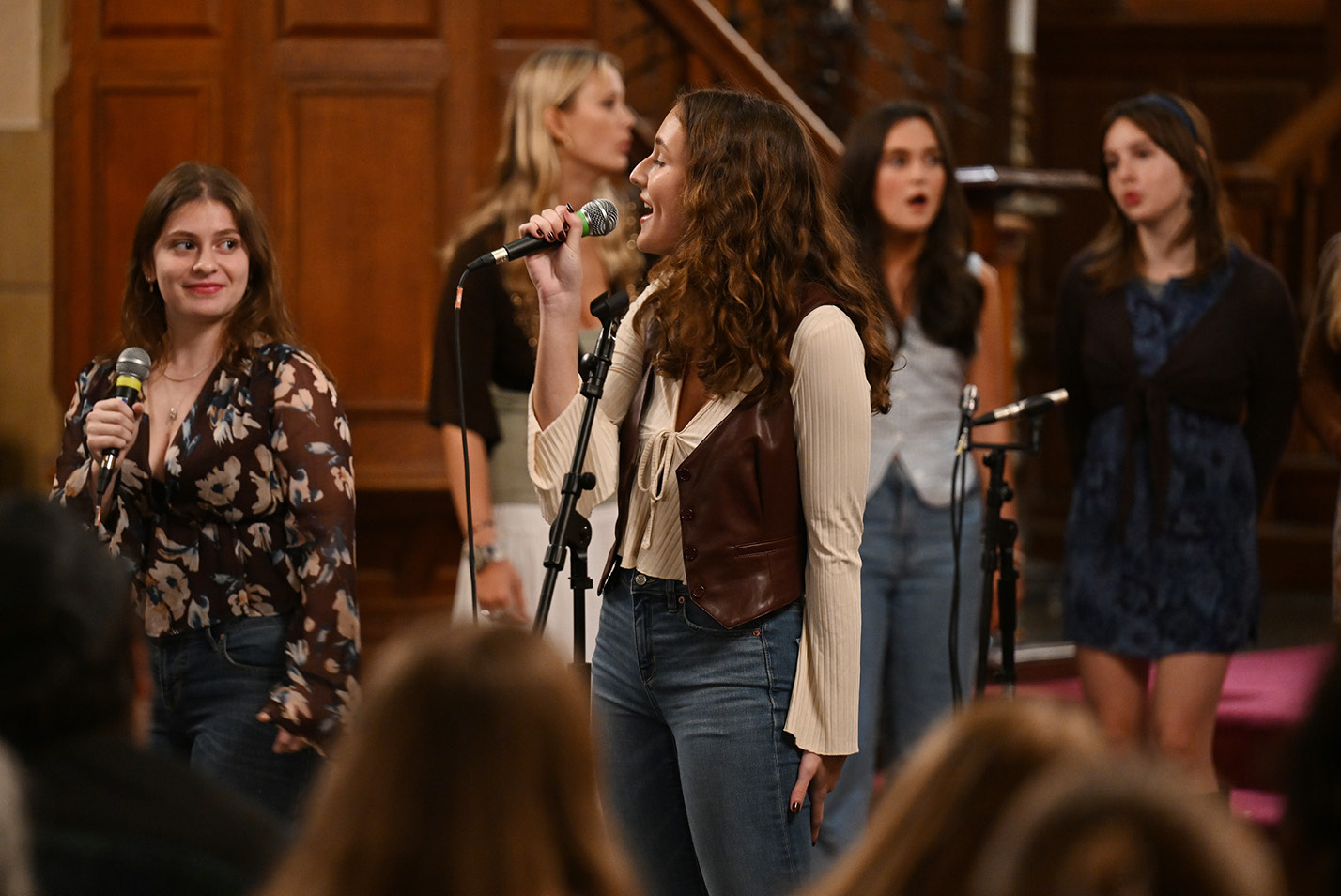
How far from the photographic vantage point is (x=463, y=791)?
42.6 inches

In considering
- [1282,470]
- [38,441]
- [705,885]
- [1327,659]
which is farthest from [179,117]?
[1282,470]

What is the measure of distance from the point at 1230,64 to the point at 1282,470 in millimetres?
2100

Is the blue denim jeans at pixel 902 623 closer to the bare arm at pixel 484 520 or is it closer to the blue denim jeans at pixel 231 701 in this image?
the bare arm at pixel 484 520

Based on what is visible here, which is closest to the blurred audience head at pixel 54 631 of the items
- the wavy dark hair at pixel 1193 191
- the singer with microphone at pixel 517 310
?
the singer with microphone at pixel 517 310

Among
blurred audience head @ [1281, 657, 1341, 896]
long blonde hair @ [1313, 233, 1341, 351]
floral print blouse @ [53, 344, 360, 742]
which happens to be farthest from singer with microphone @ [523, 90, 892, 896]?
long blonde hair @ [1313, 233, 1341, 351]

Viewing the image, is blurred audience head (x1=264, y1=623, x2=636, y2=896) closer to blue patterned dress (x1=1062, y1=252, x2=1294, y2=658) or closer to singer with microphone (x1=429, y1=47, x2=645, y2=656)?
singer with microphone (x1=429, y1=47, x2=645, y2=656)

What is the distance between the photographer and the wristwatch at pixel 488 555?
3.47 meters

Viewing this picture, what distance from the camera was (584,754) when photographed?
1115 mm

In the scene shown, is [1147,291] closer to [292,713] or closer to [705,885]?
[705,885]

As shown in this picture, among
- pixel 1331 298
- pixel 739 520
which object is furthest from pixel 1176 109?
pixel 739 520

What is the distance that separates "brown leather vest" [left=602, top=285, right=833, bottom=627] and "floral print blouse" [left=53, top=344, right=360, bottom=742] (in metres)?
0.72

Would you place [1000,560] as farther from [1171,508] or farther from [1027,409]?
[1171,508]

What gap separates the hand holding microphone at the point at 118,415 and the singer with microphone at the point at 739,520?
836 millimetres

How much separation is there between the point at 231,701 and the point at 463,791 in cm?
167
